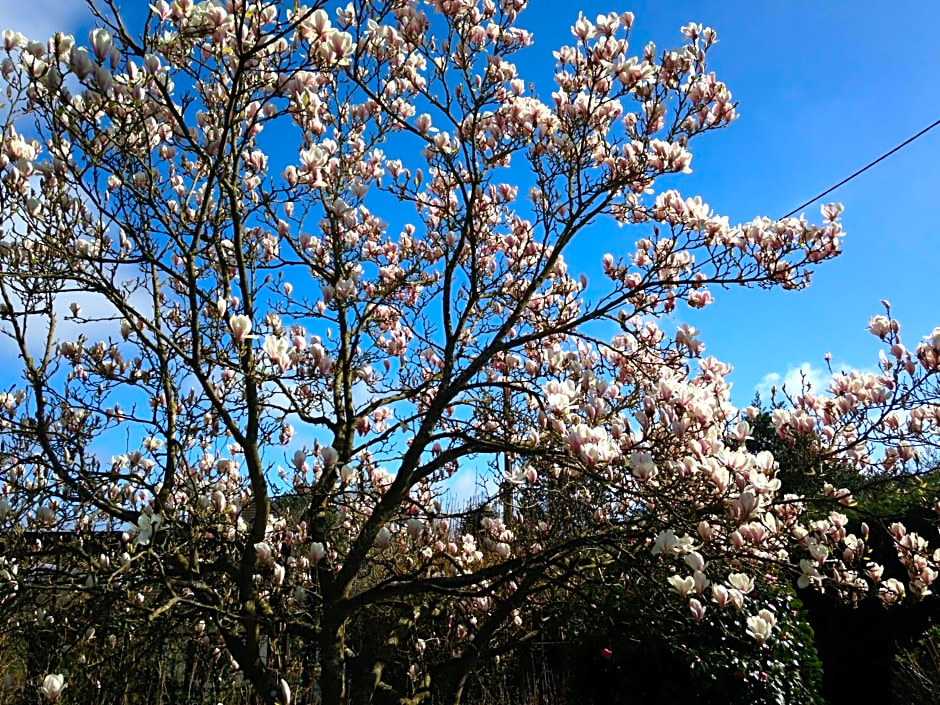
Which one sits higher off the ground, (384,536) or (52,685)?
(384,536)

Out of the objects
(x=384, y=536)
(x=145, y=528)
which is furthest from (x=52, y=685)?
(x=384, y=536)

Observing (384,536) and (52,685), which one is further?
(384,536)

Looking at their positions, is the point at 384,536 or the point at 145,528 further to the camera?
the point at 384,536

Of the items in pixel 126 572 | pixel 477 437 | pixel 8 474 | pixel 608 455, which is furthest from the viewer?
pixel 8 474

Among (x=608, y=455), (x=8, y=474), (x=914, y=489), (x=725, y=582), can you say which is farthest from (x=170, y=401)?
(x=914, y=489)

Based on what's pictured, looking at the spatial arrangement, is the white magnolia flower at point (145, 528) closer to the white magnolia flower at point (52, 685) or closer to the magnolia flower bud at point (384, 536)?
the white magnolia flower at point (52, 685)

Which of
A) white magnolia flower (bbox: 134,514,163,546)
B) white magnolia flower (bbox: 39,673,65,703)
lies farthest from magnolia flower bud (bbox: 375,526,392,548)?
white magnolia flower (bbox: 39,673,65,703)

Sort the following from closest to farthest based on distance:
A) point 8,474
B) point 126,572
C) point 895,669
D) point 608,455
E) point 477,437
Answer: point 608,455, point 126,572, point 477,437, point 8,474, point 895,669

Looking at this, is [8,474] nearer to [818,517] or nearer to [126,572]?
[126,572]

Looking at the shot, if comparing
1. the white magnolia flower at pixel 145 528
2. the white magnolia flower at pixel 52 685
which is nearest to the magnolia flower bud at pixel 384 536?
the white magnolia flower at pixel 145 528

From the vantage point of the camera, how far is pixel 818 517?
4.61 meters

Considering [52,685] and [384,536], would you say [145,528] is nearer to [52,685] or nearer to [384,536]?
[52,685]

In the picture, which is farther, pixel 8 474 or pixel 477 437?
pixel 8 474

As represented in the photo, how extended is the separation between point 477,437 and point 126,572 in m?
1.83
